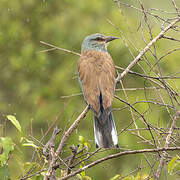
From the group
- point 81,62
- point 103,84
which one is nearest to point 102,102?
point 103,84

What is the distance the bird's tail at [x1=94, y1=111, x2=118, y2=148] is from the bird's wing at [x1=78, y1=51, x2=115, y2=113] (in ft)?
Result: 0.26

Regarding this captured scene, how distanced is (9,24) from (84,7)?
1.31 m

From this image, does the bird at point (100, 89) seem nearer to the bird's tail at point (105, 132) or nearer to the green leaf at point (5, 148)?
the bird's tail at point (105, 132)

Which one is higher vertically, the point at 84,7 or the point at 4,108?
the point at 84,7

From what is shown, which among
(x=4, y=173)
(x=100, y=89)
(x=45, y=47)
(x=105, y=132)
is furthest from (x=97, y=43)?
(x=45, y=47)

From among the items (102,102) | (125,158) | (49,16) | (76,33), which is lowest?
(125,158)

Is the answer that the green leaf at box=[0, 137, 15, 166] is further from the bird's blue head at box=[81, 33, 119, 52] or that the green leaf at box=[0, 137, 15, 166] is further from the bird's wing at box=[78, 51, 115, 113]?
the bird's blue head at box=[81, 33, 119, 52]

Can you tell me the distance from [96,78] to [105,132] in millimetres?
521

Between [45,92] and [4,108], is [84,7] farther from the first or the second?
[4,108]

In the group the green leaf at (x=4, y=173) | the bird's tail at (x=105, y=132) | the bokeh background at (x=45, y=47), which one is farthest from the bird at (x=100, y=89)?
the bokeh background at (x=45, y=47)

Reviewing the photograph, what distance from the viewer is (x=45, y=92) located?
7.02 metres

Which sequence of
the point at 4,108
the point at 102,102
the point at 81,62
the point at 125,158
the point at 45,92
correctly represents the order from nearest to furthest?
the point at 102,102
the point at 81,62
the point at 125,158
the point at 4,108
the point at 45,92

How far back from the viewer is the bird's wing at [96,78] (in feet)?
11.2

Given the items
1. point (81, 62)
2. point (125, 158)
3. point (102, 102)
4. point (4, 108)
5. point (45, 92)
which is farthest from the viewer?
point (45, 92)
